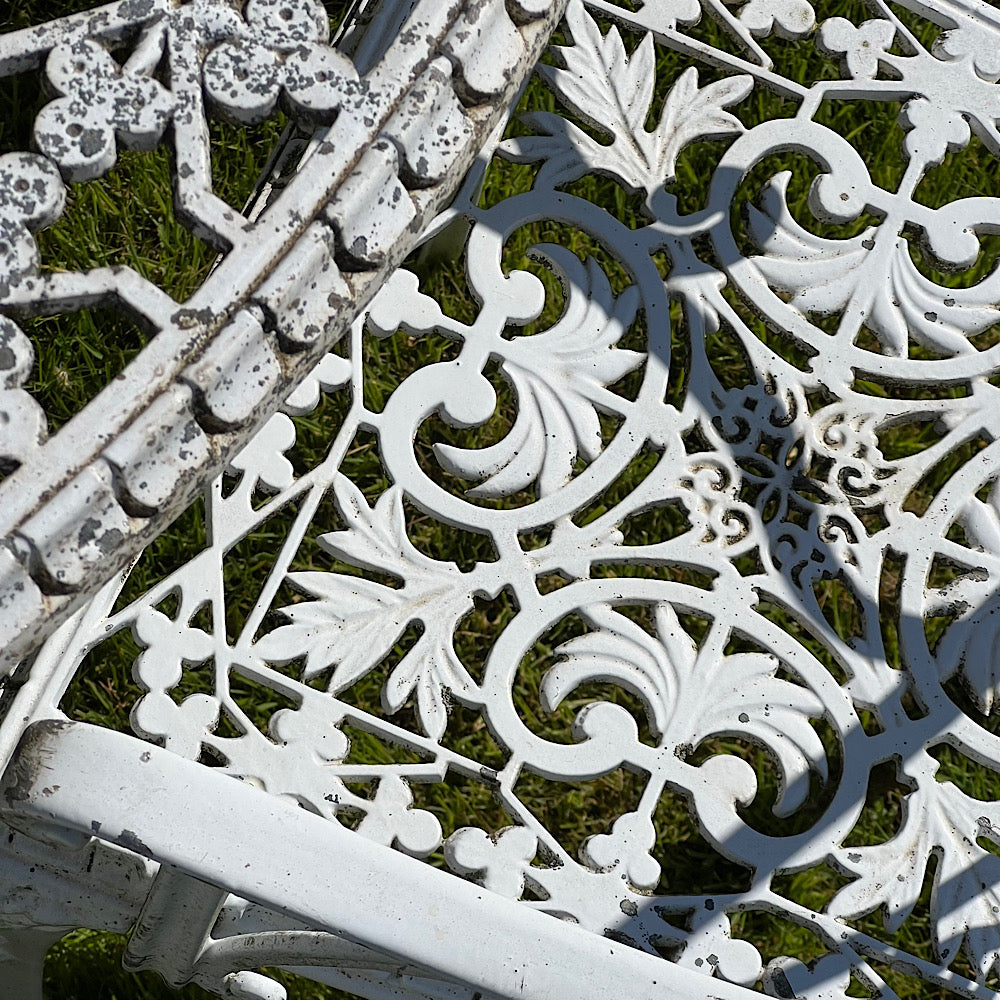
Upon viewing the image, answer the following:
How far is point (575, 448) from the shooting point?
3.92 feet

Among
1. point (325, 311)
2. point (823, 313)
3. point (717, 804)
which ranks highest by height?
point (823, 313)

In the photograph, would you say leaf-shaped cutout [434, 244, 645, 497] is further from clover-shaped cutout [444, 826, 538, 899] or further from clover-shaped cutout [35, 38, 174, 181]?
clover-shaped cutout [35, 38, 174, 181]

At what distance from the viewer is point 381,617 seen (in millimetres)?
1125

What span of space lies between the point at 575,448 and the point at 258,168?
121cm

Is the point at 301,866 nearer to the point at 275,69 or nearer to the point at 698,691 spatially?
the point at 698,691

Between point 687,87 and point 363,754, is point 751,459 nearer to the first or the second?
point 687,87

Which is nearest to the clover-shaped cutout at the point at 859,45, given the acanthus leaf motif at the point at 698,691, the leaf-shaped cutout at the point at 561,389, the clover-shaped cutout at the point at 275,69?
the leaf-shaped cutout at the point at 561,389

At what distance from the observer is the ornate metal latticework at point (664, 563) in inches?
41.3

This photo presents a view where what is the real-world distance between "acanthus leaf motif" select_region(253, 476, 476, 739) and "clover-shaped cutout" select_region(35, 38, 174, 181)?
489 millimetres

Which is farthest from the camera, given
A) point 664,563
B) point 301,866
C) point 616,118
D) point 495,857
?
point 616,118

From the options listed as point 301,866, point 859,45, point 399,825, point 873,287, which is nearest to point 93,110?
point 301,866

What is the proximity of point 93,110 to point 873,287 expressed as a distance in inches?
32.5

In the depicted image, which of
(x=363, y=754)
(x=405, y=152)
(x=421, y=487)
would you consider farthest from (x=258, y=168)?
(x=405, y=152)

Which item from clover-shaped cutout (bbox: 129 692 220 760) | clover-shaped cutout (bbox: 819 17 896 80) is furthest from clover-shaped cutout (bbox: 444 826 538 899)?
clover-shaped cutout (bbox: 819 17 896 80)
